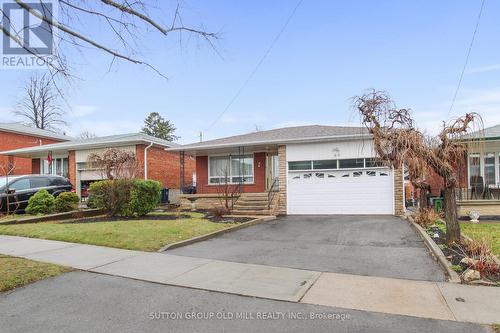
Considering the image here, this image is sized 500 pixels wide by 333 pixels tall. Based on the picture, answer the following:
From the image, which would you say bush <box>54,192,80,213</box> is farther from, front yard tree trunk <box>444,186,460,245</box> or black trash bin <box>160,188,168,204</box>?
front yard tree trunk <box>444,186,460,245</box>

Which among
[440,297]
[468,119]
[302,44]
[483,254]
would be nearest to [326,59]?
[302,44]

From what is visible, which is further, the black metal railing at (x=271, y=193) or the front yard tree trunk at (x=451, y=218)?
the black metal railing at (x=271, y=193)

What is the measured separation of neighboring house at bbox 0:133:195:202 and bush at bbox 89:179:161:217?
193 inches

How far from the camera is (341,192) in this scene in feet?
50.9

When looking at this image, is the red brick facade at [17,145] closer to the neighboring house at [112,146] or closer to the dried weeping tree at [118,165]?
the neighboring house at [112,146]

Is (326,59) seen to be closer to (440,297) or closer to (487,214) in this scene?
(487,214)

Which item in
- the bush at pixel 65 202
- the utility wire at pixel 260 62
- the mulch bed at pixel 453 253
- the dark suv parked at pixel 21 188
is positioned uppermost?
the utility wire at pixel 260 62

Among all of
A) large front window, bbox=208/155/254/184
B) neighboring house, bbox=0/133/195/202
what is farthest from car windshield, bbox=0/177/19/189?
large front window, bbox=208/155/254/184

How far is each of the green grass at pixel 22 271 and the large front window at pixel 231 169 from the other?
524 inches

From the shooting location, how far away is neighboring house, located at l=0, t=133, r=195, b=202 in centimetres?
2036

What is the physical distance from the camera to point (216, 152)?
20.0 metres

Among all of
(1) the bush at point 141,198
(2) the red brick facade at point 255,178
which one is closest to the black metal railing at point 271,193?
(2) the red brick facade at point 255,178

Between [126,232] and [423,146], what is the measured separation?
26.1 ft

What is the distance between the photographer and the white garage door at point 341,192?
14977 mm
